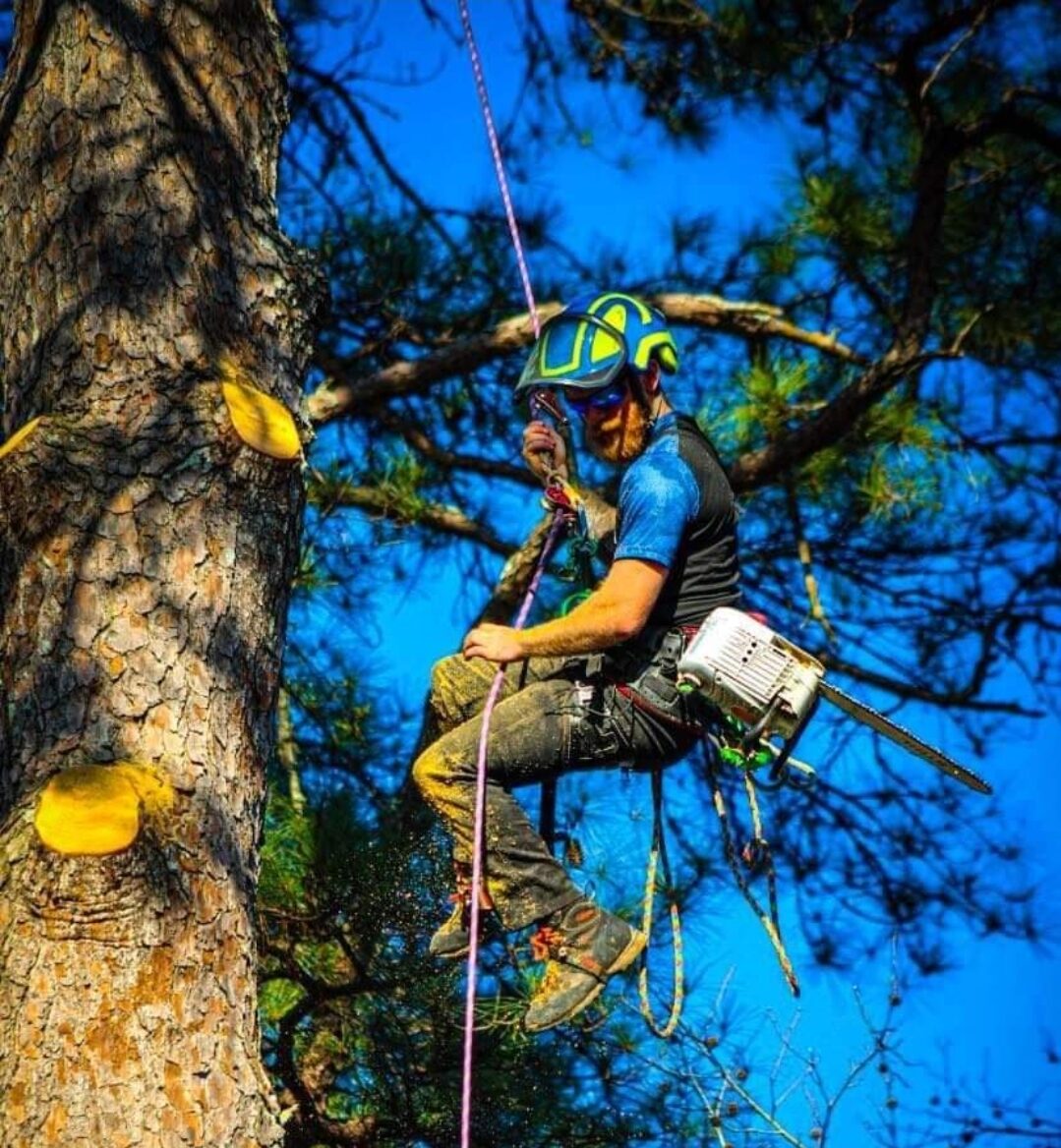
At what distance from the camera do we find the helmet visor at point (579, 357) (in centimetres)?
296

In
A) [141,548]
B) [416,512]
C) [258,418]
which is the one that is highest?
[416,512]

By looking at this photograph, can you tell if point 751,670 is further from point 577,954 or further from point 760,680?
point 577,954

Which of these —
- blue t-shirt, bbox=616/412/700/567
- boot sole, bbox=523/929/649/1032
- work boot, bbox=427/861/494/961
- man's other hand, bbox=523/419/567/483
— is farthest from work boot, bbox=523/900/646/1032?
man's other hand, bbox=523/419/567/483

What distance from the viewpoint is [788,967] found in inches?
115

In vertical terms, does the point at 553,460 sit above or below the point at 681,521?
above

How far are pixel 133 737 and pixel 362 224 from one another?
240 cm

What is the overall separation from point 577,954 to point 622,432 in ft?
2.71

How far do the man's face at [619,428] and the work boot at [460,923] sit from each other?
707 mm

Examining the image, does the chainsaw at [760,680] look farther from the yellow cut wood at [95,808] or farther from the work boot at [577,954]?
the yellow cut wood at [95,808]

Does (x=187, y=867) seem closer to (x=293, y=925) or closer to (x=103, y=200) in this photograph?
(x=103, y=200)

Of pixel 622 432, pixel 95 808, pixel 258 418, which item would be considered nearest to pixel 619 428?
pixel 622 432

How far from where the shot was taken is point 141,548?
2416 millimetres

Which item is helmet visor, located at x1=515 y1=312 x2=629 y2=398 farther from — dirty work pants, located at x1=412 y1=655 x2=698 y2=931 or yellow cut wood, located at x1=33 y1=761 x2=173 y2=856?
yellow cut wood, located at x1=33 y1=761 x2=173 y2=856

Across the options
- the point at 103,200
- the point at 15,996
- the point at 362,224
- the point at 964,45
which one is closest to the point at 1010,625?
the point at 964,45
